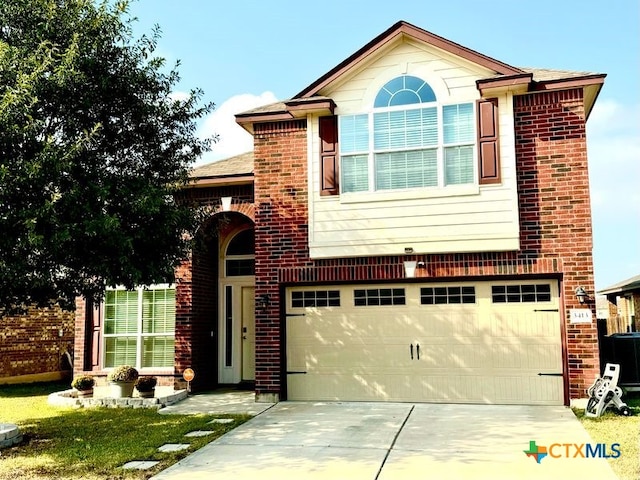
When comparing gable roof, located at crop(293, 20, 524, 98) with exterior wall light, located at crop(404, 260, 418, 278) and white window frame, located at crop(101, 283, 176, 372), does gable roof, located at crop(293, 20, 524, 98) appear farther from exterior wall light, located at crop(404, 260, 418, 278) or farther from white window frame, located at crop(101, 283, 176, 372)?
white window frame, located at crop(101, 283, 176, 372)

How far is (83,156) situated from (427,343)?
6354mm

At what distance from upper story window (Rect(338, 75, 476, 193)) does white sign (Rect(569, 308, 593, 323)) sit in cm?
271

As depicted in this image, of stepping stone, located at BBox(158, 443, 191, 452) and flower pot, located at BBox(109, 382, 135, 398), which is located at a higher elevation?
flower pot, located at BBox(109, 382, 135, 398)

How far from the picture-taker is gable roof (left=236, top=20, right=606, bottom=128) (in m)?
10.3

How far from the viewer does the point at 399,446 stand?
762 cm

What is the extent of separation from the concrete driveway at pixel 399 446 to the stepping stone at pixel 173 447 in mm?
365

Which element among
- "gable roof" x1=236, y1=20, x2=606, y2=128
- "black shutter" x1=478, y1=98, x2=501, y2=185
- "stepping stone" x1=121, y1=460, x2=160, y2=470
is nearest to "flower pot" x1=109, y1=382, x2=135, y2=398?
"stepping stone" x1=121, y1=460, x2=160, y2=470

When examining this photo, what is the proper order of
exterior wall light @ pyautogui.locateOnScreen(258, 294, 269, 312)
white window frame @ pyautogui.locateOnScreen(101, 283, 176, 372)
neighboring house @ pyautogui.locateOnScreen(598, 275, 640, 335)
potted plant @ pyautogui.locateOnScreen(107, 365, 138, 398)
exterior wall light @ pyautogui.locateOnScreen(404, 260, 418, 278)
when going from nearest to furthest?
exterior wall light @ pyautogui.locateOnScreen(404, 260, 418, 278)
exterior wall light @ pyautogui.locateOnScreen(258, 294, 269, 312)
potted plant @ pyautogui.locateOnScreen(107, 365, 138, 398)
white window frame @ pyautogui.locateOnScreen(101, 283, 176, 372)
neighboring house @ pyautogui.locateOnScreen(598, 275, 640, 335)

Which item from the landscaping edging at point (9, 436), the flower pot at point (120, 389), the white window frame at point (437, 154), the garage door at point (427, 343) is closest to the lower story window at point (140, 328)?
the flower pot at point (120, 389)

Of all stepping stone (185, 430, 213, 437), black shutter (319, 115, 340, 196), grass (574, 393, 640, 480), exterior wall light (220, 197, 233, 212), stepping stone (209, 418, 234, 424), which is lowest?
stepping stone (185, 430, 213, 437)

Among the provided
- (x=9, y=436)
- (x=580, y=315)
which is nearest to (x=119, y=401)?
(x=9, y=436)

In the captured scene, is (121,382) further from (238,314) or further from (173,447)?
(173,447)

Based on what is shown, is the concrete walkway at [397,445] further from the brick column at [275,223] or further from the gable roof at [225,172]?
the gable roof at [225,172]

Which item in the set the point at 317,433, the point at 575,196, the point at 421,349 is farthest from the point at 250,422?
the point at 575,196
